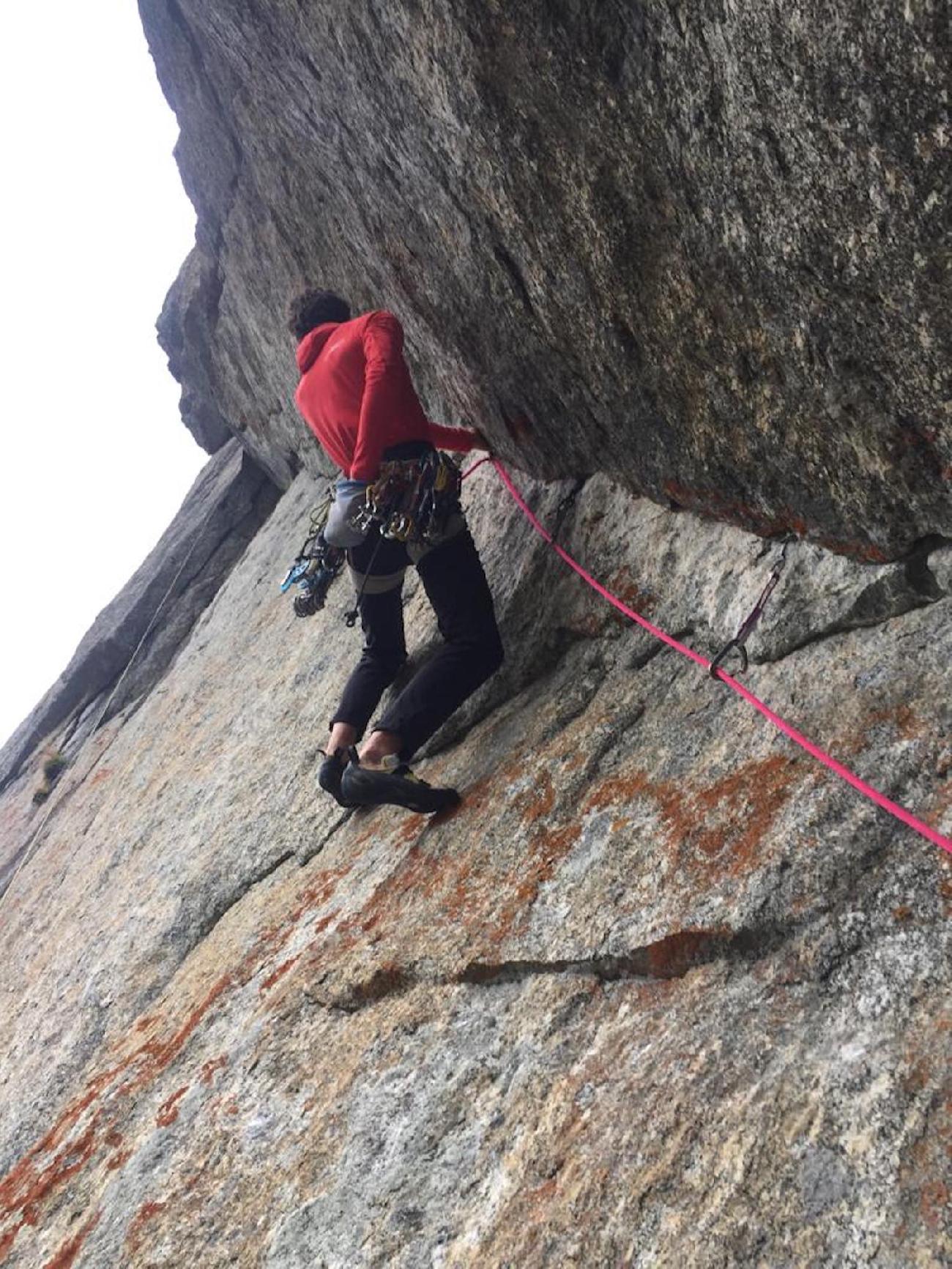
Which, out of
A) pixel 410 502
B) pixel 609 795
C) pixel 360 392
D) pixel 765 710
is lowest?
pixel 609 795

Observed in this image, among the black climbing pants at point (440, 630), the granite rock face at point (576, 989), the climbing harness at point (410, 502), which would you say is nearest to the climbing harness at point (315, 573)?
the black climbing pants at point (440, 630)

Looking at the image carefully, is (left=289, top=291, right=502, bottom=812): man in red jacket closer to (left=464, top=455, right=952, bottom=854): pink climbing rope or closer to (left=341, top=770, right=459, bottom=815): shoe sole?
(left=341, top=770, right=459, bottom=815): shoe sole

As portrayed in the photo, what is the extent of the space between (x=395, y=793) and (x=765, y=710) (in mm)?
1939

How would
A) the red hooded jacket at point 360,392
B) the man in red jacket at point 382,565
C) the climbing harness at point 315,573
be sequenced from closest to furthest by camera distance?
the man in red jacket at point 382,565, the red hooded jacket at point 360,392, the climbing harness at point 315,573

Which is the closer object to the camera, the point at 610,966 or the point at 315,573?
the point at 610,966

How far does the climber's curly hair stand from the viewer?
6.06 metres

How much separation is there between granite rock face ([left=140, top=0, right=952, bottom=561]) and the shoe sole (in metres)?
1.84

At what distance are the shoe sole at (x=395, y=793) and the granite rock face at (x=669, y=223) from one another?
1836 millimetres

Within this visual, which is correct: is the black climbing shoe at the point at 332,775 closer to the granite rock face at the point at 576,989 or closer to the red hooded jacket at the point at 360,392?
the granite rock face at the point at 576,989

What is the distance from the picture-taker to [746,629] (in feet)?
13.4

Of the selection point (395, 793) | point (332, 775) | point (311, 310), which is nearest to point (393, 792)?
point (395, 793)

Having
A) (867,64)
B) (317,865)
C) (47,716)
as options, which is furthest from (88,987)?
(47,716)

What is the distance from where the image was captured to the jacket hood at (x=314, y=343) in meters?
5.95

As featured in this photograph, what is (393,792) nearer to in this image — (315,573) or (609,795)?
(609,795)
